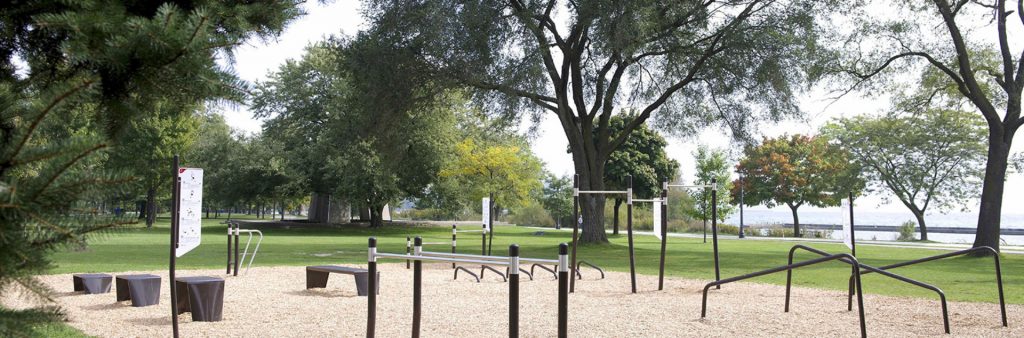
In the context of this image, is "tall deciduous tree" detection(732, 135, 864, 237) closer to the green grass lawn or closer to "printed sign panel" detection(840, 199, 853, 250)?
the green grass lawn

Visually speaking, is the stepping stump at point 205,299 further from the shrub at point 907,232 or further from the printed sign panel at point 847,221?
the shrub at point 907,232

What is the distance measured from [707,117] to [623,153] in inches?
512

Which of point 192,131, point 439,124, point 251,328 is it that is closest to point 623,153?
point 439,124

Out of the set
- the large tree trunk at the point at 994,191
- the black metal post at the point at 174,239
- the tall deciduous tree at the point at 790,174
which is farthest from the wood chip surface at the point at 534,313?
the tall deciduous tree at the point at 790,174

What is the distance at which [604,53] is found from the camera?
2081 cm

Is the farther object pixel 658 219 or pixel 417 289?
pixel 658 219

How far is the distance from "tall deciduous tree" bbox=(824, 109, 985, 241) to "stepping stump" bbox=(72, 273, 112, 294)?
3638 centimetres

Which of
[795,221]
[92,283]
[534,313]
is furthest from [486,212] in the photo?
[795,221]

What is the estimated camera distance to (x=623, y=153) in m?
38.1

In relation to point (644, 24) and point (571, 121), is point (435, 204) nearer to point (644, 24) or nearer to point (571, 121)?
point (571, 121)

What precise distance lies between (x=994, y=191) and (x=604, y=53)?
11351mm

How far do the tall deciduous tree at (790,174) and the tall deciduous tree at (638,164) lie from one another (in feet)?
36.2

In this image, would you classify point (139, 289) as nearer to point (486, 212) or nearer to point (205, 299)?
point (205, 299)

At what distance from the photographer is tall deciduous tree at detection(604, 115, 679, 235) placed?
37.8 metres
